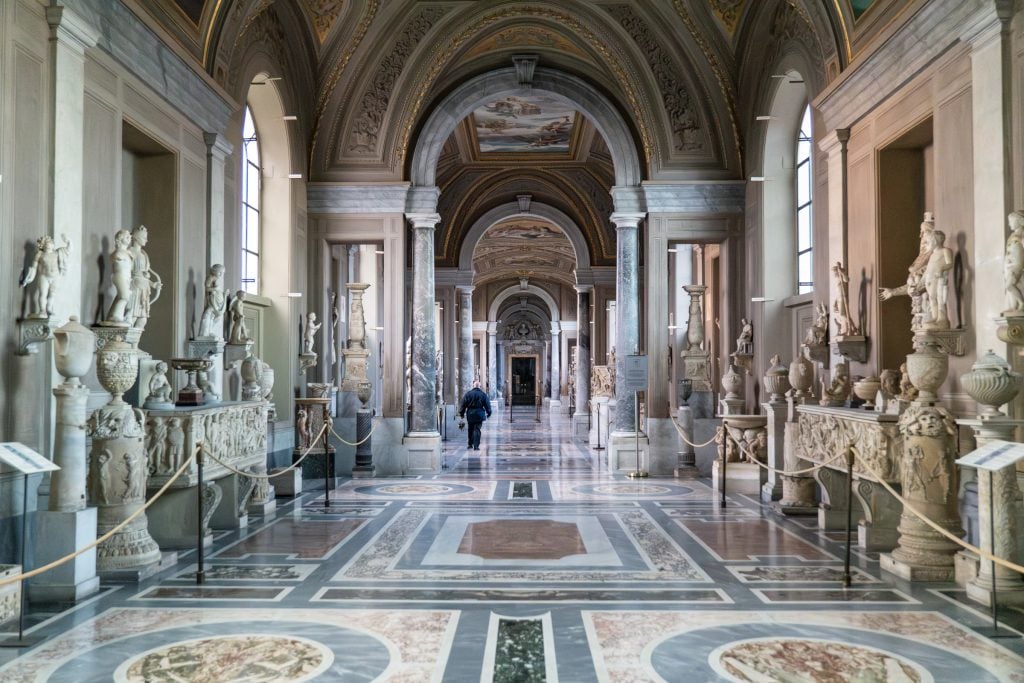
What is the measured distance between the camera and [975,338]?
751 cm

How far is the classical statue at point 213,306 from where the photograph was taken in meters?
10.4

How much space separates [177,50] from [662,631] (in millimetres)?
8165

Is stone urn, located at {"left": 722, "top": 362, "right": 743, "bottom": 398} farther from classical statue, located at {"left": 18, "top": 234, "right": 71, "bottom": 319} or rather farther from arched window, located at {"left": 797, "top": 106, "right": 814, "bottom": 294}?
classical statue, located at {"left": 18, "top": 234, "right": 71, "bottom": 319}

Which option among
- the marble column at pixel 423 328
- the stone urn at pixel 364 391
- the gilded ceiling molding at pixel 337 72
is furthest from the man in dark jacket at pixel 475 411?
the gilded ceiling molding at pixel 337 72

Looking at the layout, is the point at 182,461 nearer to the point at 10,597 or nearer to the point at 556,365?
the point at 10,597

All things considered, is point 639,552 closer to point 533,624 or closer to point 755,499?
point 533,624

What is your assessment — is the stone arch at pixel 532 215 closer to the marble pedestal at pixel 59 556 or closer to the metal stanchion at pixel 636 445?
the metal stanchion at pixel 636 445

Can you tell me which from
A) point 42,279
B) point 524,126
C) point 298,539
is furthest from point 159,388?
point 524,126

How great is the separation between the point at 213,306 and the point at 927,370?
808cm

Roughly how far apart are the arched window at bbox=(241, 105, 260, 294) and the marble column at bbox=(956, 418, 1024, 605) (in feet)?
35.7

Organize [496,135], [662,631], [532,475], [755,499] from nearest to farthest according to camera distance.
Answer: [662,631] < [755,499] < [532,475] < [496,135]

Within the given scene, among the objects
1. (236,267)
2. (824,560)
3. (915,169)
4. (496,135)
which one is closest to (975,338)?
(824,560)

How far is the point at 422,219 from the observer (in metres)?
15.7

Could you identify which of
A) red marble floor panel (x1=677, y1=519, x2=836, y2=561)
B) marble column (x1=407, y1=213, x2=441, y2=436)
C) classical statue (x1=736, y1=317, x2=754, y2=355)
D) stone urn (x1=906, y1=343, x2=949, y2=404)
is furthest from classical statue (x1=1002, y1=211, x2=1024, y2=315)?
marble column (x1=407, y1=213, x2=441, y2=436)
